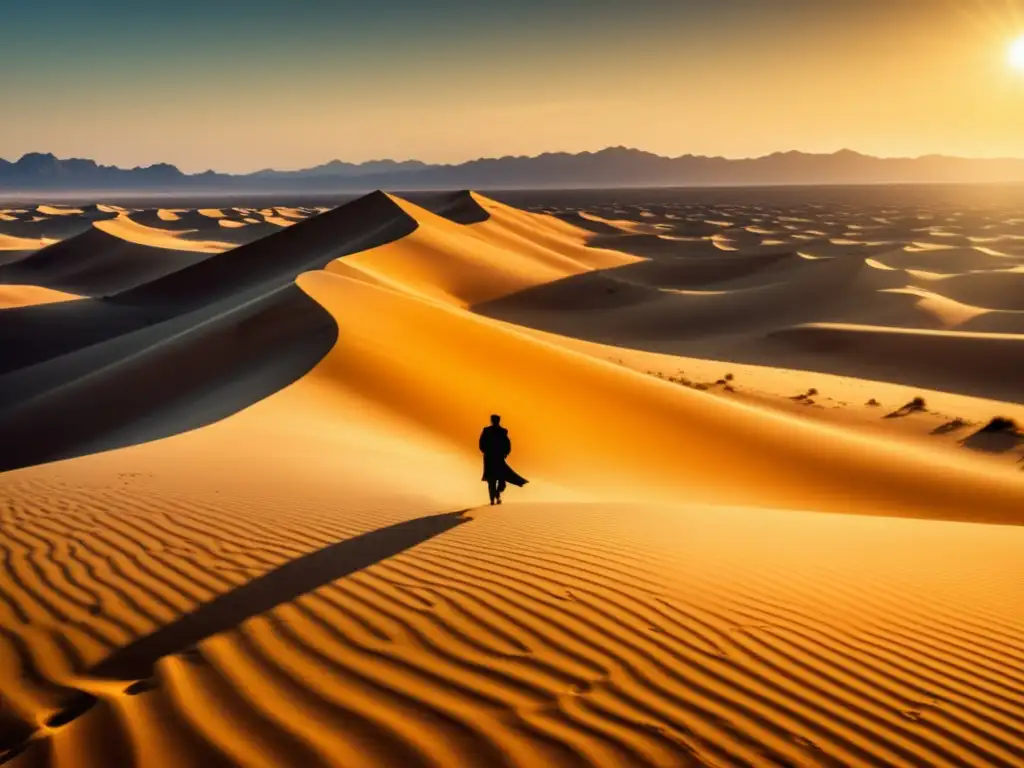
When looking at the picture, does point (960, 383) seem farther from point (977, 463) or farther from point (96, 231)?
point (96, 231)

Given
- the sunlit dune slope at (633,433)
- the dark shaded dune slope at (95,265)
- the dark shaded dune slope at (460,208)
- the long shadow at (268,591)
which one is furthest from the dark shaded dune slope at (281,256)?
the long shadow at (268,591)

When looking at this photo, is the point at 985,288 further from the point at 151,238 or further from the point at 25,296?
the point at 151,238

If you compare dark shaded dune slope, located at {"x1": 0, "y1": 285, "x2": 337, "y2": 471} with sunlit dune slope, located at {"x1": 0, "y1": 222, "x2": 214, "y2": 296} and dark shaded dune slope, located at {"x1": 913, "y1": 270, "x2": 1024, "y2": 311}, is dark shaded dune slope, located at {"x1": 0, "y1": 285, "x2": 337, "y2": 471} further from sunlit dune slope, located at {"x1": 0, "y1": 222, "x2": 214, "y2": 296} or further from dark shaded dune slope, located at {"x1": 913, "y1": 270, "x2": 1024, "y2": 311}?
dark shaded dune slope, located at {"x1": 913, "y1": 270, "x2": 1024, "y2": 311}

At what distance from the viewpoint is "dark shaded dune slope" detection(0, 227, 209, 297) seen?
45906 mm

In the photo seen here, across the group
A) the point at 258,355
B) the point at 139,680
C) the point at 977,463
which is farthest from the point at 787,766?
the point at 258,355

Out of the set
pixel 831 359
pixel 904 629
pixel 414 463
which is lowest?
pixel 831 359

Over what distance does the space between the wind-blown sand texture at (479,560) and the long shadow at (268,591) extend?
0.03 m

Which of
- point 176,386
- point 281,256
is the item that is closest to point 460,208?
point 281,256

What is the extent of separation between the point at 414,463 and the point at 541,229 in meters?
55.0

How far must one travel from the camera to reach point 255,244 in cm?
3988

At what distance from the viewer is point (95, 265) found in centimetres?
4922

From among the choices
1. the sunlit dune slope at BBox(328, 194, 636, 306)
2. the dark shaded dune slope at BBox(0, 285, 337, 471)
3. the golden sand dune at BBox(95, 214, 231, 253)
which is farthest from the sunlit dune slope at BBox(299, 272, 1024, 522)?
the golden sand dune at BBox(95, 214, 231, 253)

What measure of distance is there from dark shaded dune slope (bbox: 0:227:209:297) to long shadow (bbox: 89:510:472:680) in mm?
43758

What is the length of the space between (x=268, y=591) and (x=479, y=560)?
4.27ft
